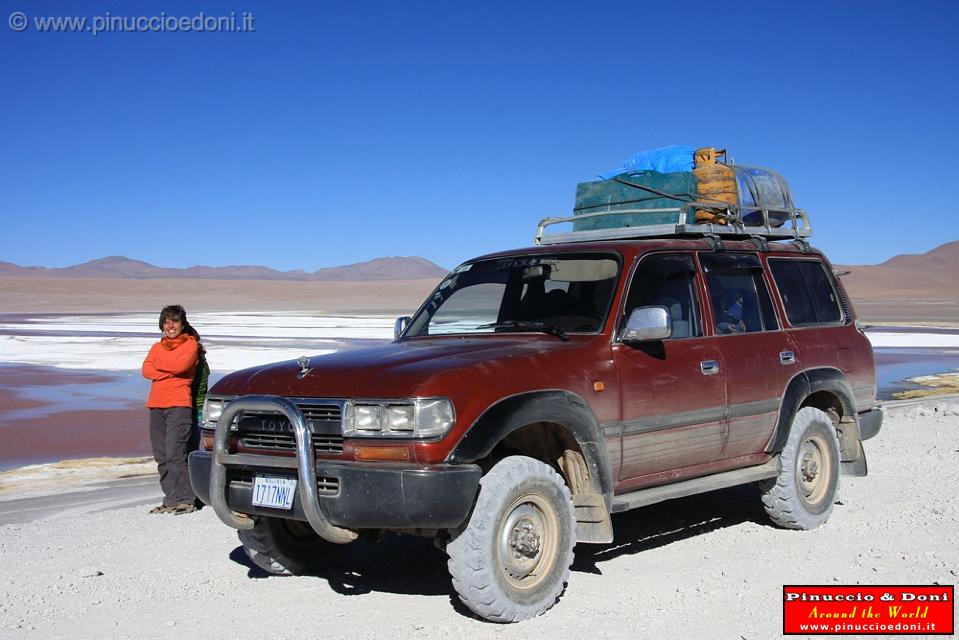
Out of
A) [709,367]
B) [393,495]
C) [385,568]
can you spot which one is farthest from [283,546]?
[709,367]

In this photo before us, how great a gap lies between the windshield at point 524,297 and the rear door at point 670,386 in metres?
0.22

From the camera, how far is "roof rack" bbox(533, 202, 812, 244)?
→ 713 cm

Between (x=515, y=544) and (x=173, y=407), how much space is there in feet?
13.1

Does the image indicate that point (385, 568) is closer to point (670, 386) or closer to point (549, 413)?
point (549, 413)

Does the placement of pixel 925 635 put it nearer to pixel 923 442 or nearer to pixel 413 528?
pixel 413 528

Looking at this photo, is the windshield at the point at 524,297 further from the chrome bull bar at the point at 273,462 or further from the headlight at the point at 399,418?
the chrome bull bar at the point at 273,462

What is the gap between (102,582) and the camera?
622 centimetres

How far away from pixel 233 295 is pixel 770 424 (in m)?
121

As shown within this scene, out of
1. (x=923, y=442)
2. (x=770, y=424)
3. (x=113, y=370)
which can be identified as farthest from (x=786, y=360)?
(x=113, y=370)

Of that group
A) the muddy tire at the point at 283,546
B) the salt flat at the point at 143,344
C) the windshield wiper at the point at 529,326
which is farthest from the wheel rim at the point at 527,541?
the salt flat at the point at 143,344

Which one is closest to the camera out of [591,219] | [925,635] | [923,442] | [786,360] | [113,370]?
[925,635]

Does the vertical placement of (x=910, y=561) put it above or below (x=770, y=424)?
below

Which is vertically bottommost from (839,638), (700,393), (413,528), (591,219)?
(839,638)

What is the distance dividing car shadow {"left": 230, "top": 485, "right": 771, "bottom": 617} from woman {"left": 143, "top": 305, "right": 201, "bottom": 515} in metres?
1.47
